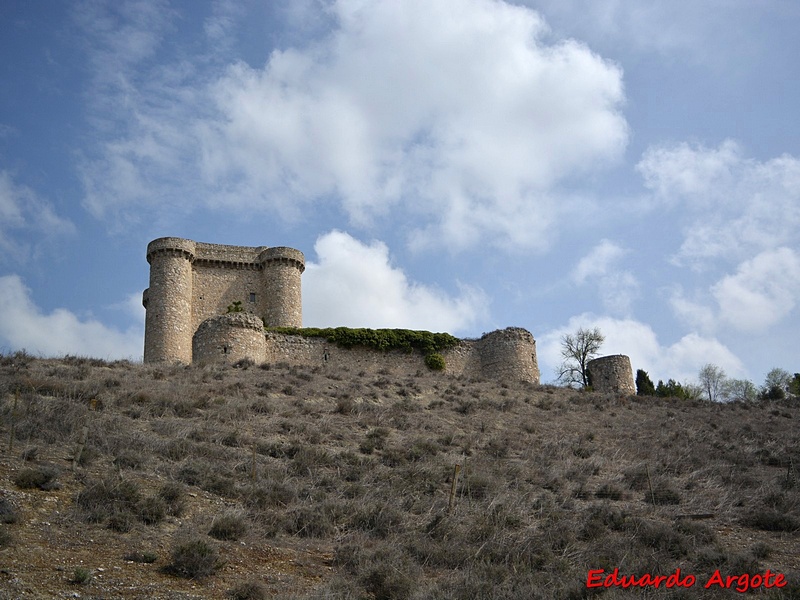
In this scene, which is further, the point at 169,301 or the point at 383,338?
the point at 169,301

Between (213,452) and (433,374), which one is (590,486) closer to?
(213,452)

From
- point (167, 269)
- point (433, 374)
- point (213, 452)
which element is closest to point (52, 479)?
point (213, 452)

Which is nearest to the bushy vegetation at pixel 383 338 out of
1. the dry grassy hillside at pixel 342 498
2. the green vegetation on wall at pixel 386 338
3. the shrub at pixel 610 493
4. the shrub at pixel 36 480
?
the green vegetation on wall at pixel 386 338

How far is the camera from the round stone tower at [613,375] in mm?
33188

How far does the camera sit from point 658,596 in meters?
9.95

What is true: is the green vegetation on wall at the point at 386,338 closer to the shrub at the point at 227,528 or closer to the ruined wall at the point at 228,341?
the ruined wall at the point at 228,341

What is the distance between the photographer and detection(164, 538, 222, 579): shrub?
31.8ft

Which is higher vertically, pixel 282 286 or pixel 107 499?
pixel 282 286

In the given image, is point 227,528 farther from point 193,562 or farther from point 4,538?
point 4,538

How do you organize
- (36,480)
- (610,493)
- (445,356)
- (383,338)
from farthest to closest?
(445,356)
(383,338)
(610,493)
(36,480)

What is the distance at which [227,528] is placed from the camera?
→ 11.1 m

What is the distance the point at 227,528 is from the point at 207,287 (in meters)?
29.3

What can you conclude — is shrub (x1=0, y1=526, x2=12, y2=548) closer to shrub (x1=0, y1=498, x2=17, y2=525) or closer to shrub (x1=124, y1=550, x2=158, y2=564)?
shrub (x1=0, y1=498, x2=17, y2=525)

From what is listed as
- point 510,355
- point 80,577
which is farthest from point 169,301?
point 80,577
